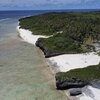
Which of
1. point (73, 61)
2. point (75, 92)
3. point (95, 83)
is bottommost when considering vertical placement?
point (73, 61)

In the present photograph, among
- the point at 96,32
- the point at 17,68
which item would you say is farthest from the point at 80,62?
the point at 96,32

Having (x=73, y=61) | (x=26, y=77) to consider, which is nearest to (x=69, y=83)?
(x=26, y=77)

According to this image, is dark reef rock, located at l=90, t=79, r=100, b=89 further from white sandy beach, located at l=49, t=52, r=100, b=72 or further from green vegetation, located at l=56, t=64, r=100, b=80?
white sandy beach, located at l=49, t=52, r=100, b=72

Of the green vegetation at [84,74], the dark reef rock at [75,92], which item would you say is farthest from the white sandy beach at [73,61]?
Answer: the dark reef rock at [75,92]

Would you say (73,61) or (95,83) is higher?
(95,83)

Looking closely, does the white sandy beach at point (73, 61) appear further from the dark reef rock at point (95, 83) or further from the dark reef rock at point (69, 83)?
the dark reef rock at point (95, 83)

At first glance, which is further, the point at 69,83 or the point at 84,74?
the point at 84,74

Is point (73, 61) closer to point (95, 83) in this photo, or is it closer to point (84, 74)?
point (84, 74)
